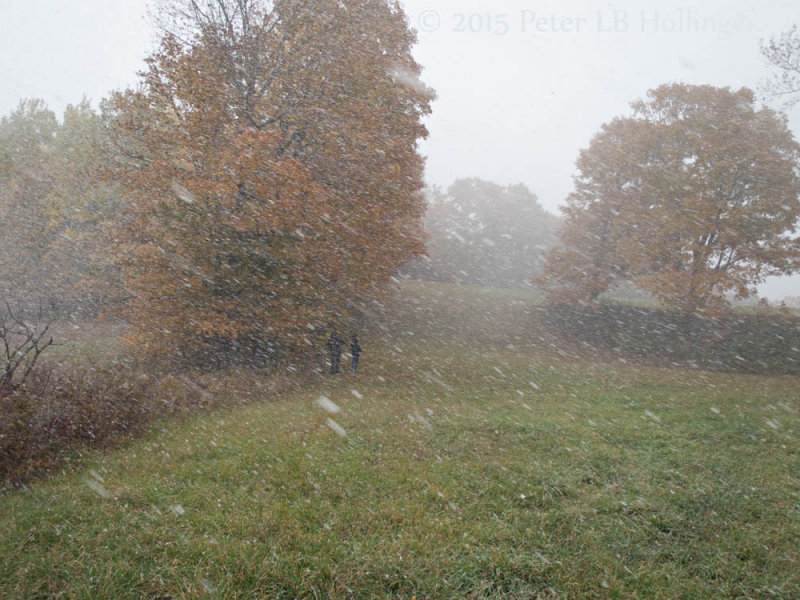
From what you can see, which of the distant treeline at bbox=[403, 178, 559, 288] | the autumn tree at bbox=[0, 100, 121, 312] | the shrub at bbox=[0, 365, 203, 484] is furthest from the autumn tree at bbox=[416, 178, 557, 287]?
the shrub at bbox=[0, 365, 203, 484]

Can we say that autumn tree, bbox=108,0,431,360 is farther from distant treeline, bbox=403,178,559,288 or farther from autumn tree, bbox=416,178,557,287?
autumn tree, bbox=416,178,557,287

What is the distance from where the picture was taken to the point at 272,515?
458 cm

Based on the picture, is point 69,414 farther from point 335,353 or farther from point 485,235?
point 485,235

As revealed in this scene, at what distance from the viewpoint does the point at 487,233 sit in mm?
54719

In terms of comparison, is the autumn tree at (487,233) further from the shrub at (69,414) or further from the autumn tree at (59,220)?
the shrub at (69,414)

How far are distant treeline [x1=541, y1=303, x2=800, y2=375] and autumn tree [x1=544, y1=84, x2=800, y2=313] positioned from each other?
2.10 m

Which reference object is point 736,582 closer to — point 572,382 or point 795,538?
point 795,538

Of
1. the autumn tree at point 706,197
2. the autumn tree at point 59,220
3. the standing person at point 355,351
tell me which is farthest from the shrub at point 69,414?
the autumn tree at point 706,197

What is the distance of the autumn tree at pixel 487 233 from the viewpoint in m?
46.0

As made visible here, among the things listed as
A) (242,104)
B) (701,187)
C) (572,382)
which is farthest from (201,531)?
(701,187)

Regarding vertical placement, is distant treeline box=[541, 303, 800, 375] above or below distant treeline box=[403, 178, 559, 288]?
below

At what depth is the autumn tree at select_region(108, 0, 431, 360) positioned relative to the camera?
10.8 meters

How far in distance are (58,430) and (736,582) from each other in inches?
325

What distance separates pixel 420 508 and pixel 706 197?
1972 cm
